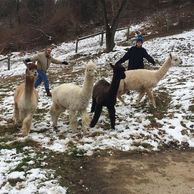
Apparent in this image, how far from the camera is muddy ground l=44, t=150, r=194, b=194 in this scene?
586 cm

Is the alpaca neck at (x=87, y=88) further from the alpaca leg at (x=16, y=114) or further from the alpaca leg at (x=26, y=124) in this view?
the alpaca leg at (x=16, y=114)

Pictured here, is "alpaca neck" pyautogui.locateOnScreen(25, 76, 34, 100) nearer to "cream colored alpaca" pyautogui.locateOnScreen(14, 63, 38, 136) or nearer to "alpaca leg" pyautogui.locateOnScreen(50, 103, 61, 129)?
"cream colored alpaca" pyautogui.locateOnScreen(14, 63, 38, 136)

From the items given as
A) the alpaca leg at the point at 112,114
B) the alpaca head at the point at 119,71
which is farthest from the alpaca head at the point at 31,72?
the alpaca leg at the point at 112,114

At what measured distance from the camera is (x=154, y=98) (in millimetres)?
10320

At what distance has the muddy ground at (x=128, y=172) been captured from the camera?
5.86 meters

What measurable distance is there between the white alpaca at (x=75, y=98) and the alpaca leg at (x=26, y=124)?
Answer: 680mm

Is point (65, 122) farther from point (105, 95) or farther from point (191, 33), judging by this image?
point (191, 33)

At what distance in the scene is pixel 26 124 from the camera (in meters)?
7.63

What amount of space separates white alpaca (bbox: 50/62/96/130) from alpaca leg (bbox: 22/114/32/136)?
0.68 m

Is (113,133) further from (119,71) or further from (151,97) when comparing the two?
(151,97)

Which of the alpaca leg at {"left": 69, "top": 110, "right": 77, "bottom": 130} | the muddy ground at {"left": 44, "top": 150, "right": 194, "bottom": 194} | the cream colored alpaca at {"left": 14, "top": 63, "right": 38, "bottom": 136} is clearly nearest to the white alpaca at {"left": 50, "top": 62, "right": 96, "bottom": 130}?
the alpaca leg at {"left": 69, "top": 110, "right": 77, "bottom": 130}

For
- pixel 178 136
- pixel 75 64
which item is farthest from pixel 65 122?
pixel 75 64

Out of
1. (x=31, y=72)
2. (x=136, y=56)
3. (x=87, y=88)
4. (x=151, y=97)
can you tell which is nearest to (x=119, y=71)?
(x=87, y=88)

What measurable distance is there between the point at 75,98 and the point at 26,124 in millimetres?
1029
